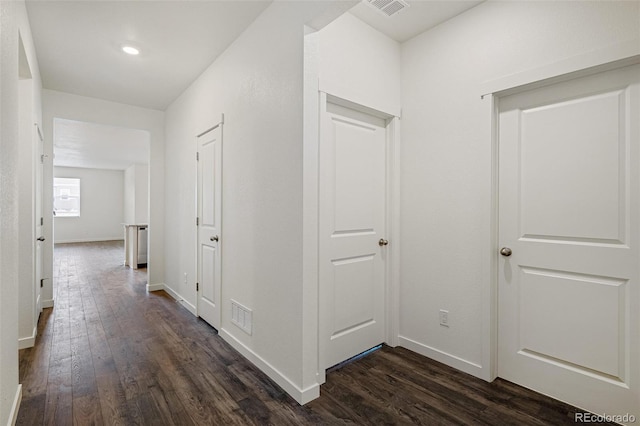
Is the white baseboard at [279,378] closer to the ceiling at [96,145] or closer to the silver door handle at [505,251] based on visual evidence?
the silver door handle at [505,251]

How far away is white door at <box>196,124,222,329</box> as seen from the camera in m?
3.01

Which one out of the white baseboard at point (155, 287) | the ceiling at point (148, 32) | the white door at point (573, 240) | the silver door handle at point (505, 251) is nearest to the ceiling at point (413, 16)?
the ceiling at point (148, 32)

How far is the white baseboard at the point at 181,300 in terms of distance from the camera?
3.57 metres

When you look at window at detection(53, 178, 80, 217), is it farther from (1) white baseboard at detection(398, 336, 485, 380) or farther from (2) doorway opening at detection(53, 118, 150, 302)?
(1) white baseboard at detection(398, 336, 485, 380)

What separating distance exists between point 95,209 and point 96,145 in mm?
5201

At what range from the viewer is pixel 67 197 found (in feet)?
34.5

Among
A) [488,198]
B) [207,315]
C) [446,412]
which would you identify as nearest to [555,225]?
[488,198]

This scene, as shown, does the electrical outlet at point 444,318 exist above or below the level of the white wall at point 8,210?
below

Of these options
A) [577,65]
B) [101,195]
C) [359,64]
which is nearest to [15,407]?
[359,64]

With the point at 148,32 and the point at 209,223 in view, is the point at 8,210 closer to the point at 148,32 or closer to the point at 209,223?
the point at 209,223

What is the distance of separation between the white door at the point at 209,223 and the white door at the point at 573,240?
7.97 ft

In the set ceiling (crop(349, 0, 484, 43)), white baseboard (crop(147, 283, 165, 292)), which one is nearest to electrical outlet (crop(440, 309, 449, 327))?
ceiling (crop(349, 0, 484, 43))

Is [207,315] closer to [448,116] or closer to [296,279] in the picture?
[296,279]

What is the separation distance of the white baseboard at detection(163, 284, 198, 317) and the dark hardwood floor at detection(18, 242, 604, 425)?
433 millimetres
